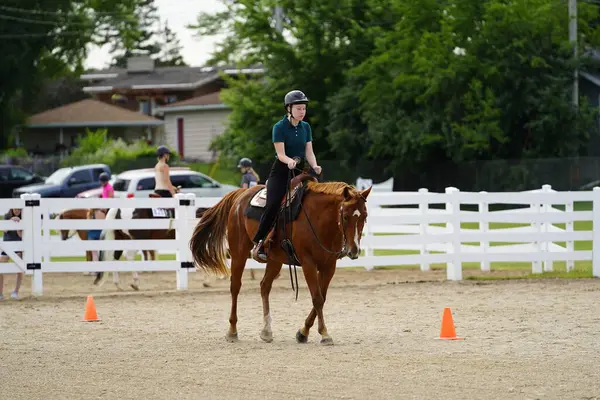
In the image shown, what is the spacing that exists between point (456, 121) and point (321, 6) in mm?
8595

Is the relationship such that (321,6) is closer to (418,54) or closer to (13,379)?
(418,54)

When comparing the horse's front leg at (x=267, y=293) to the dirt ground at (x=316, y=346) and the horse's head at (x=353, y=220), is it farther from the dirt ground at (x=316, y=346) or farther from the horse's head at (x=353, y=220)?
the horse's head at (x=353, y=220)

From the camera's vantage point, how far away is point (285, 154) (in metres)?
12.0

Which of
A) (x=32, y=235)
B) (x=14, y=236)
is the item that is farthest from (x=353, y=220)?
(x=14, y=236)

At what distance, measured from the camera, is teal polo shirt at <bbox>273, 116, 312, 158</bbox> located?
12.0m

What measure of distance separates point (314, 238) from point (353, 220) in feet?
2.44

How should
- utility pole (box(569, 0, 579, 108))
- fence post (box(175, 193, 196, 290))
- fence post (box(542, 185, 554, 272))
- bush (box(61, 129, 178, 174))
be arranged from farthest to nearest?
bush (box(61, 129, 178, 174)) < utility pole (box(569, 0, 579, 108)) < fence post (box(542, 185, 554, 272)) < fence post (box(175, 193, 196, 290))

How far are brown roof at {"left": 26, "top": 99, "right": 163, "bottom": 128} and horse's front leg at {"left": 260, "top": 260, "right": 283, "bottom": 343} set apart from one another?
5930cm

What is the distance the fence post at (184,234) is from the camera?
60.2 feet

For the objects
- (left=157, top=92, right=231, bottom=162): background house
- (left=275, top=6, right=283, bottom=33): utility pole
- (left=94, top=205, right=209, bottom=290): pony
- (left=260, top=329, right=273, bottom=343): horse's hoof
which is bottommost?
(left=260, top=329, right=273, bottom=343): horse's hoof

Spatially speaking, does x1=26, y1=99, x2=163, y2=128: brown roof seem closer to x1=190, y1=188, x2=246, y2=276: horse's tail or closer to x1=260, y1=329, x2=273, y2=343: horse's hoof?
x1=190, y1=188, x2=246, y2=276: horse's tail

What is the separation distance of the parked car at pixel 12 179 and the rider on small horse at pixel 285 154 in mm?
36126

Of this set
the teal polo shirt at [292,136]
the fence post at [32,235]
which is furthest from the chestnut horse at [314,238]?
the fence post at [32,235]

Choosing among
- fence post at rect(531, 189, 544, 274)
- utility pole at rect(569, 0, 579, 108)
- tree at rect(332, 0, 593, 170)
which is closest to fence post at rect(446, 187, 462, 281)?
fence post at rect(531, 189, 544, 274)
